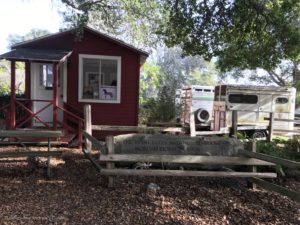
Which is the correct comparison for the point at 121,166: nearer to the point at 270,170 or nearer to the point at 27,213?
the point at 27,213

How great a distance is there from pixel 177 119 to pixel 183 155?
474 inches

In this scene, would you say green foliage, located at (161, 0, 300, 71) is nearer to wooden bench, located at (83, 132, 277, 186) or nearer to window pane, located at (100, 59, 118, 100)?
window pane, located at (100, 59, 118, 100)

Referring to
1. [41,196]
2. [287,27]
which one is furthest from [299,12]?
[41,196]

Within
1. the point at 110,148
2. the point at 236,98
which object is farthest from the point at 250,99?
the point at 110,148

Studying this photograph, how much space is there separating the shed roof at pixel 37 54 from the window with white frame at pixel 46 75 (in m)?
0.66

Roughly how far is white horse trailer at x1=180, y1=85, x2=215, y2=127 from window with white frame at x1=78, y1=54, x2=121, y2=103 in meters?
7.14

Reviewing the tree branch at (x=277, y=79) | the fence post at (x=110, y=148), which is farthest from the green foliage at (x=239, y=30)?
the tree branch at (x=277, y=79)

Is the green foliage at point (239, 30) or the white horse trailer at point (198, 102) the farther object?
the white horse trailer at point (198, 102)

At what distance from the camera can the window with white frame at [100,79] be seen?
462 inches

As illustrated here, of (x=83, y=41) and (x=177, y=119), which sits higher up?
(x=83, y=41)

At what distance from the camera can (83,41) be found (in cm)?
1155

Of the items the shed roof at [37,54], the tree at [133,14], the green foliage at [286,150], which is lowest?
the green foliage at [286,150]

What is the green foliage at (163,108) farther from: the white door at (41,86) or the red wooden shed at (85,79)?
the white door at (41,86)

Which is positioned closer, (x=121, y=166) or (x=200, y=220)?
(x=200, y=220)
